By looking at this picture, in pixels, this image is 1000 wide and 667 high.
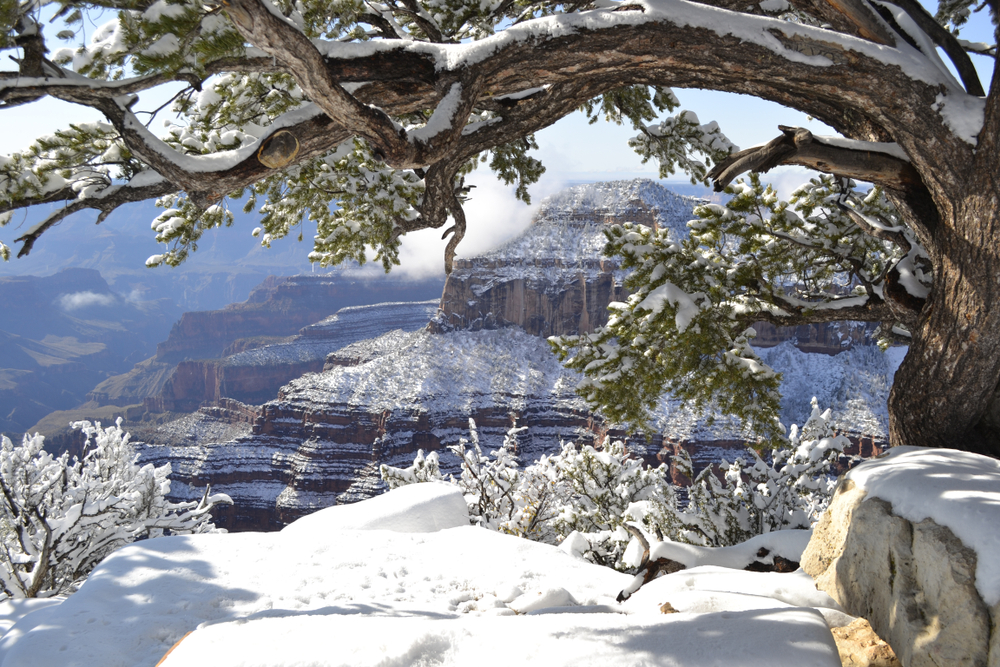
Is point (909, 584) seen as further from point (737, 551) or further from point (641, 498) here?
point (641, 498)

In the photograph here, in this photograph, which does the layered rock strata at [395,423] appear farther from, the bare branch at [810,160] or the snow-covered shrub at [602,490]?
the bare branch at [810,160]

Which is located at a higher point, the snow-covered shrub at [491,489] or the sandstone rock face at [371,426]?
the snow-covered shrub at [491,489]

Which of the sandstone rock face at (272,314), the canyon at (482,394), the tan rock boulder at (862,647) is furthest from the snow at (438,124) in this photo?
the sandstone rock face at (272,314)

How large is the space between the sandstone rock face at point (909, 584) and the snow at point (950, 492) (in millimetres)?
37

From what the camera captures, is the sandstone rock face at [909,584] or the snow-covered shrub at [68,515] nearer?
the sandstone rock face at [909,584]

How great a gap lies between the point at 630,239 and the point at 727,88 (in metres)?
1.98

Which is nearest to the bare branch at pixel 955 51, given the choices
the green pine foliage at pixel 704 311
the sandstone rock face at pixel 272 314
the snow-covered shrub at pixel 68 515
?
the green pine foliage at pixel 704 311

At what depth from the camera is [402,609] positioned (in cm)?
299

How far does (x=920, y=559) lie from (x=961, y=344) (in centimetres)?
170

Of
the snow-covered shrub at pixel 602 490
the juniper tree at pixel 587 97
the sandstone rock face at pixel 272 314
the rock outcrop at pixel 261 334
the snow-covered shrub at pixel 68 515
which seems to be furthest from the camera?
the sandstone rock face at pixel 272 314

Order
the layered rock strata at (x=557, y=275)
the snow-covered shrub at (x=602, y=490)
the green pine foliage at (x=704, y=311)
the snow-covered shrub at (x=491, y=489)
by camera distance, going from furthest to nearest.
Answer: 1. the layered rock strata at (x=557, y=275)
2. the snow-covered shrub at (x=491, y=489)
3. the snow-covered shrub at (x=602, y=490)
4. the green pine foliage at (x=704, y=311)

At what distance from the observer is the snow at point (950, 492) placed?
7.13 ft

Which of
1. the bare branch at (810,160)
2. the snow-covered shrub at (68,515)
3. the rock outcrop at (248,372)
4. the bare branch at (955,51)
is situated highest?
the bare branch at (955,51)

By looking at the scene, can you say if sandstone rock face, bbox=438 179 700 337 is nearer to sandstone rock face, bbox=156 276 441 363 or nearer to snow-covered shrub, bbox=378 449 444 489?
snow-covered shrub, bbox=378 449 444 489
